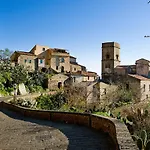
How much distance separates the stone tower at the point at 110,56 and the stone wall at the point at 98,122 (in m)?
38.3

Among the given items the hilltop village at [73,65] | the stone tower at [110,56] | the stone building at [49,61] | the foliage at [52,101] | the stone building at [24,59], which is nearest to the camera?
the foliage at [52,101]

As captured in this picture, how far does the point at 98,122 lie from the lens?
8.98m

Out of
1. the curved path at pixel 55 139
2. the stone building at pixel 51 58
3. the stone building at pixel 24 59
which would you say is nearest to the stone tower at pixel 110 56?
the stone building at pixel 51 58

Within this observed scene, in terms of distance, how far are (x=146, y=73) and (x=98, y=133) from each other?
4393cm

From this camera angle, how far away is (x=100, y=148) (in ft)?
22.0

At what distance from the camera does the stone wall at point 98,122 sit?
5254mm

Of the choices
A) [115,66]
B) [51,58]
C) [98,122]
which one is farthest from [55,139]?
[51,58]

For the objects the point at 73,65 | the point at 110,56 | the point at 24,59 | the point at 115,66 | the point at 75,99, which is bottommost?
the point at 75,99

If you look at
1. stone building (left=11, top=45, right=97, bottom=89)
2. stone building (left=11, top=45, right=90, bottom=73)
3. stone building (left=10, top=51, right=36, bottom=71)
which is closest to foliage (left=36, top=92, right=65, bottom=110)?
stone building (left=11, top=45, right=97, bottom=89)

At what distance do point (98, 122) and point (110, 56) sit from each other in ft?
146

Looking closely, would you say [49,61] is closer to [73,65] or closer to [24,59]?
[24,59]

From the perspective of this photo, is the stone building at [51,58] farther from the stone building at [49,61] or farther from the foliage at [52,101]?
the foliage at [52,101]

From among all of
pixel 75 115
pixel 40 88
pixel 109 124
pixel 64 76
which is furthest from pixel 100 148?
pixel 64 76

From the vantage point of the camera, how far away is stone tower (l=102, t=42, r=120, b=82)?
51.8 meters
